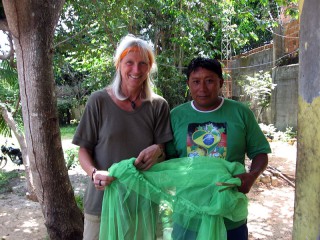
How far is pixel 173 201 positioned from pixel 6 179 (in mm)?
6267

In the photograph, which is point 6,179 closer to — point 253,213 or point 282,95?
point 253,213

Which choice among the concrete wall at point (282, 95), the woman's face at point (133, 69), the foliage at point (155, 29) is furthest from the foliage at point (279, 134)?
the woman's face at point (133, 69)

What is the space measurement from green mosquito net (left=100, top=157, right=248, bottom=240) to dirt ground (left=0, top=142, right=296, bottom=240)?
2500 millimetres

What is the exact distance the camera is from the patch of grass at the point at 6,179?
6223 mm

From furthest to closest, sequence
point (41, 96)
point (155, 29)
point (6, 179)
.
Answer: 1. point (155, 29)
2. point (6, 179)
3. point (41, 96)

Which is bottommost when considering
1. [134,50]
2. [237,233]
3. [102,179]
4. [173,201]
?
[237,233]

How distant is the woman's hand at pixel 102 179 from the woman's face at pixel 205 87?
24.3 inches

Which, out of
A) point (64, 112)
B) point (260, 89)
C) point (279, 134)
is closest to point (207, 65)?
point (279, 134)

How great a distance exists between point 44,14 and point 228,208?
2.17 meters

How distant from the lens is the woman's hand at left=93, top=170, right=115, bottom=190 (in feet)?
5.54

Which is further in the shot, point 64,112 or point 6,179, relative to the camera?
point 64,112

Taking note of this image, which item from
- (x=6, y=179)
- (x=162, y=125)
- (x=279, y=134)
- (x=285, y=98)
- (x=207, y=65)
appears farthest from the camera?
(x=285, y=98)

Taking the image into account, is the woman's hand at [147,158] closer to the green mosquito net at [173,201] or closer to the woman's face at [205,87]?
the green mosquito net at [173,201]

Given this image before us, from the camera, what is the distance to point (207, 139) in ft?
5.81
